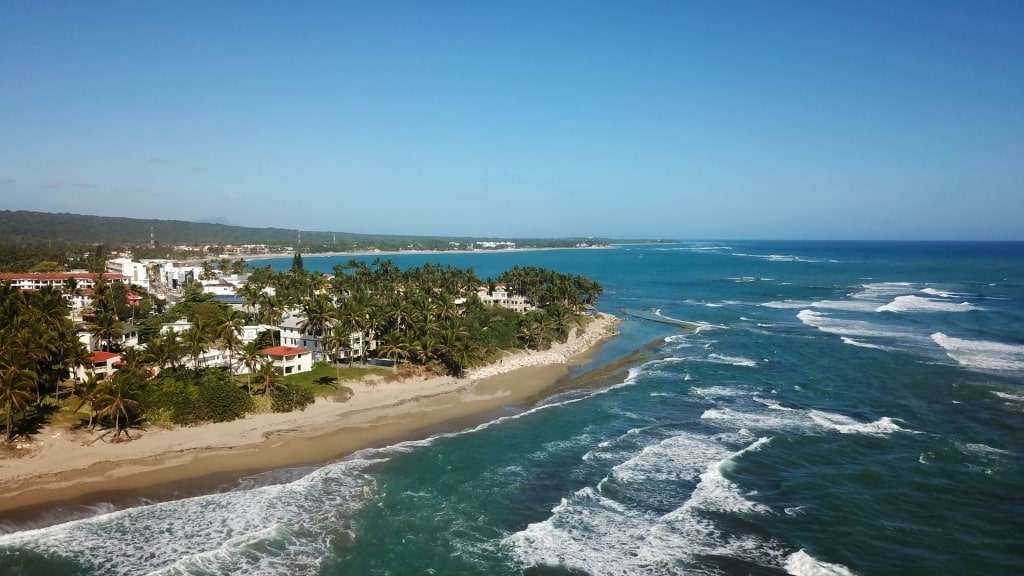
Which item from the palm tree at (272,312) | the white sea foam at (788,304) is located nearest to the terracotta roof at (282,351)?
the palm tree at (272,312)

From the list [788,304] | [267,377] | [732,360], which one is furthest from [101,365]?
[788,304]

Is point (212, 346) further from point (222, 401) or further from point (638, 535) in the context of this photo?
point (638, 535)

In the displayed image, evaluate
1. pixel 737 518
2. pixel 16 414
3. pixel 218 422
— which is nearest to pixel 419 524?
pixel 737 518

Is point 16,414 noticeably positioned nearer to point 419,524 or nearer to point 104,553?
point 104,553

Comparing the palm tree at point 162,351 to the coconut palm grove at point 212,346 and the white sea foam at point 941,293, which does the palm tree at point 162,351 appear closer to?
the coconut palm grove at point 212,346

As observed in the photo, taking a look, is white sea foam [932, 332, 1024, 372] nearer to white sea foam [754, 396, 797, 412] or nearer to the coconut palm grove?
white sea foam [754, 396, 797, 412]
